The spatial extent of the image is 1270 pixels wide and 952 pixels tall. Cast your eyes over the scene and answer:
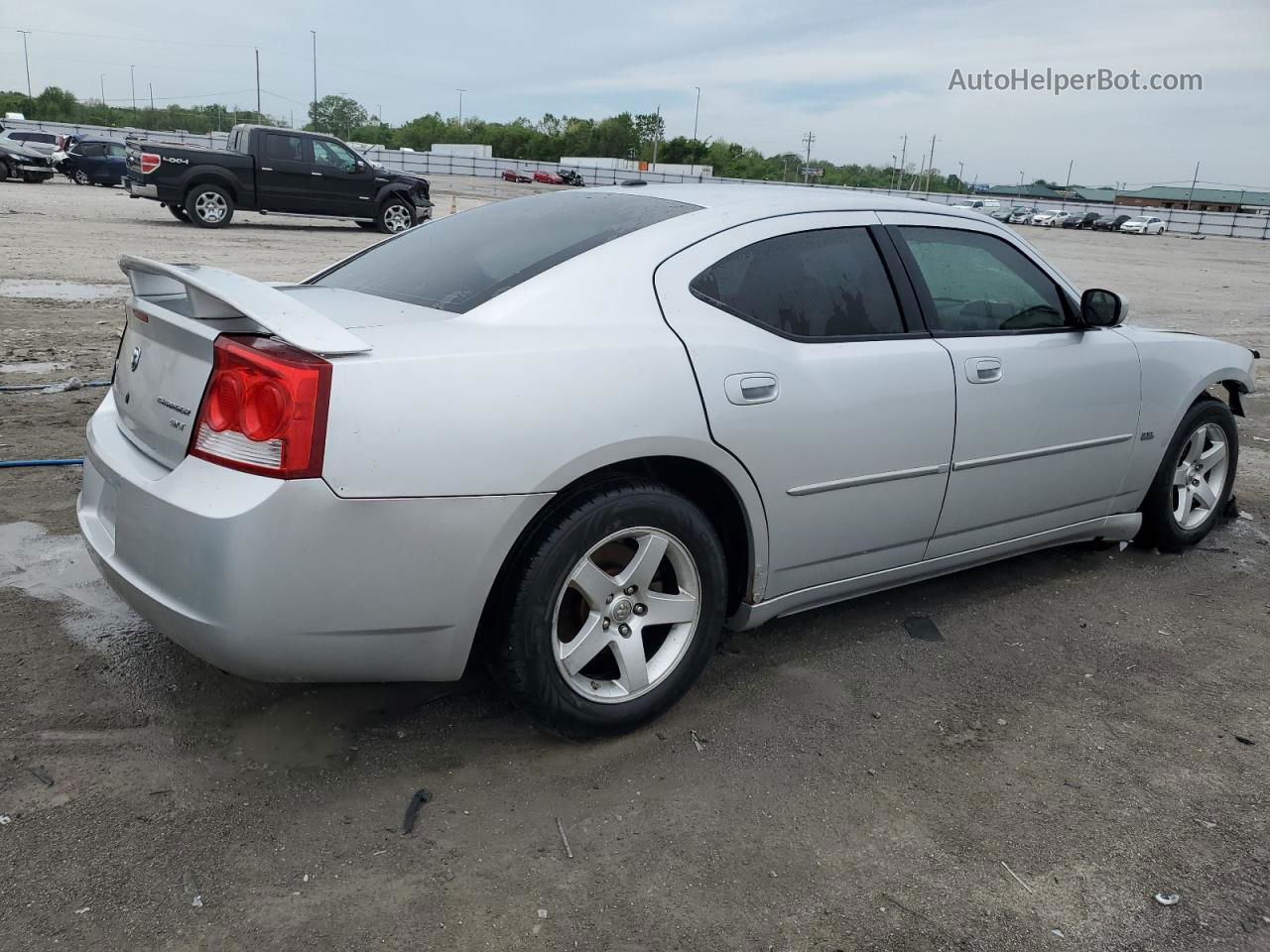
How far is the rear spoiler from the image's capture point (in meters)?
2.37

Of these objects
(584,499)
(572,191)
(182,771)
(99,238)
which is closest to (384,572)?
(584,499)

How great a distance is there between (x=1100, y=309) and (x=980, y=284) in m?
0.57

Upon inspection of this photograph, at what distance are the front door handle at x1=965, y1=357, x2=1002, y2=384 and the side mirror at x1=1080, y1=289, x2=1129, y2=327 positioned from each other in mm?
653

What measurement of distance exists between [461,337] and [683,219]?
92cm

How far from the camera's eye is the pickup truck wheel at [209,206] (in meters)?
17.8

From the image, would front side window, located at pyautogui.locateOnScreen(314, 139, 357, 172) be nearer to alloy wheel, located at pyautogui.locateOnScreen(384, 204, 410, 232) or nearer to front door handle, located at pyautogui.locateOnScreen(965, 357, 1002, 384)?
alloy wheel, located at pyautogui.locateOnScreen(384, 204, 410, 232)

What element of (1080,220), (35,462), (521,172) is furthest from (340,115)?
(35,462)

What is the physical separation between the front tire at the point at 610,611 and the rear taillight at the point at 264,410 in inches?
24.9

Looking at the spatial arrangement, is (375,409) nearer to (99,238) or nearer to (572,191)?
(572,191)

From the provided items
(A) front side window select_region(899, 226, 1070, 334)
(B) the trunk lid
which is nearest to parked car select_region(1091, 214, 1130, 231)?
(A) front side window select_region(899, 226, 1070, 334)

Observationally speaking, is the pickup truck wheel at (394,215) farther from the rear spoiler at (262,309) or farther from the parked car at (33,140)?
the rear spoiler at (262,309)

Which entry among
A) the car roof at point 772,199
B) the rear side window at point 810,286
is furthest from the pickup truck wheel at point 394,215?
the rear side window at point 810,286

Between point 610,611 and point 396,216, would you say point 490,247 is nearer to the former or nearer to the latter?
point 610,611

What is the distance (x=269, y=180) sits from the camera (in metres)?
18.5
